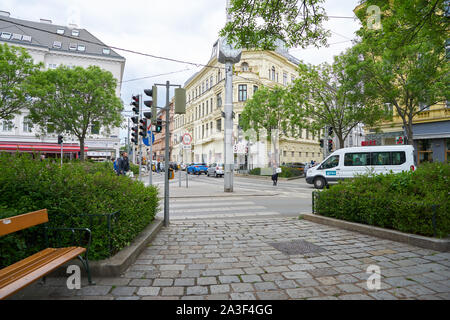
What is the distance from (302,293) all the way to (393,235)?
291 cm

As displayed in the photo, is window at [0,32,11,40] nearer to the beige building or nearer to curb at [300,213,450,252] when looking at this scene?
the beige building

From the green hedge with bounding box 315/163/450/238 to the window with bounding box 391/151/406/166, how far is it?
10.00 m

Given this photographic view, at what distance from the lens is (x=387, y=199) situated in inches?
205

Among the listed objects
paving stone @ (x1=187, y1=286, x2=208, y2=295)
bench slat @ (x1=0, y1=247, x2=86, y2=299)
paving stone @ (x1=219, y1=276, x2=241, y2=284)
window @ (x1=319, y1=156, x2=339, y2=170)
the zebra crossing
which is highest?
window @ (x1=319, y1=156, x2=339, y2=170)

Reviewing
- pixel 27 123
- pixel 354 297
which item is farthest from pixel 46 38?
pixel 354 297

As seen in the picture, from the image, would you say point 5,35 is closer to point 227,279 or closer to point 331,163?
point 331,163

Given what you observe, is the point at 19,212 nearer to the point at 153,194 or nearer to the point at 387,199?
the point at 153,194

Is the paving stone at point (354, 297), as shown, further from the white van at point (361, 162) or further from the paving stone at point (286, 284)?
the white van at point (361, 162)

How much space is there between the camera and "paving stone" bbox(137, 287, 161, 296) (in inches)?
115

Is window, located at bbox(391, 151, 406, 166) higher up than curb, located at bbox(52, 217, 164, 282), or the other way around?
window, located at bbox(391, 151, 406, 166)

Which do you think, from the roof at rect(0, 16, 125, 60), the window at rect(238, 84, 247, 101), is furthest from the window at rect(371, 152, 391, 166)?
the roof at rect(0, 16, 125, 60)

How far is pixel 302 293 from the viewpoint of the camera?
2930mm

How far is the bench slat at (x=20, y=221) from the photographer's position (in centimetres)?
262
